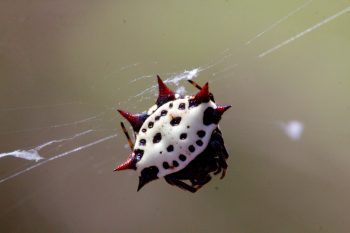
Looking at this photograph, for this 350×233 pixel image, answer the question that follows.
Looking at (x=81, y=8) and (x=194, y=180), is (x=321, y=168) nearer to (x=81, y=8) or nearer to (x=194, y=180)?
(x=194, y=180)

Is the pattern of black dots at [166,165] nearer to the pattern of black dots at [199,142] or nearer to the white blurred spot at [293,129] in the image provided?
the pattern of black dots at [199,142]

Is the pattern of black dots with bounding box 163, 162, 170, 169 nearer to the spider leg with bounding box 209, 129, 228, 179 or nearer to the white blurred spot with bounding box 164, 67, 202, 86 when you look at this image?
the spider leg with bounding box 209, 129, 228, 179

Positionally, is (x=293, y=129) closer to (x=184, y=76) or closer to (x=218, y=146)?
(x=184, y=76)

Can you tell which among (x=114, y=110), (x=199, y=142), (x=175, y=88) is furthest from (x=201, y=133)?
(x=114, y=110)

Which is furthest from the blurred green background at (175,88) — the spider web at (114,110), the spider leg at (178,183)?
the spider leg at (178,183)

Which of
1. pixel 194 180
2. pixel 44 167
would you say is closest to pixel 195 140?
pixel 194 180

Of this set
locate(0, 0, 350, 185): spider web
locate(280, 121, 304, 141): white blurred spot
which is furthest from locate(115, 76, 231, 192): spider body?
locate(280, 121, 304, 141): white blurred spot
